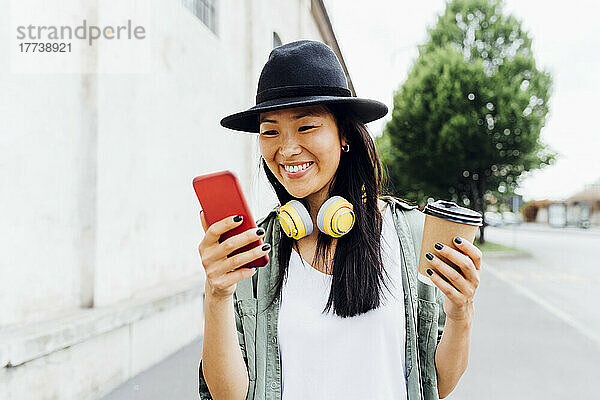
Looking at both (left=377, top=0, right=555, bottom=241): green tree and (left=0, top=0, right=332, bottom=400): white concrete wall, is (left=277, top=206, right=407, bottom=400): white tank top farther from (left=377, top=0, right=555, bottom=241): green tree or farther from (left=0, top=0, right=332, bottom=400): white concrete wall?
(left=377, top=0, right=555, bottom=241): green tree

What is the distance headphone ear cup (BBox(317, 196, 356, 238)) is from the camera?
1.28m

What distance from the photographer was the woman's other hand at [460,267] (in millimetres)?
1078

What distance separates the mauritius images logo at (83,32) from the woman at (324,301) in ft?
10.6

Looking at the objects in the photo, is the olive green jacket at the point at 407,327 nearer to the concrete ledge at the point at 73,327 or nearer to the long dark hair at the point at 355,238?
the long dark hair at the point at 355,238

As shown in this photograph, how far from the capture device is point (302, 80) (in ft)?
4.07

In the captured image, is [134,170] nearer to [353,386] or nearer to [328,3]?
[353,386]

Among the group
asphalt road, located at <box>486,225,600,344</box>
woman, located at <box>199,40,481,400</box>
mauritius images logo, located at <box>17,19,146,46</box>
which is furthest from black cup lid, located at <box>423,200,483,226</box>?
asphalt road, located at <box>486,225,600,344</box>

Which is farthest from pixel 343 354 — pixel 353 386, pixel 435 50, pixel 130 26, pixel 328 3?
pixel 435 50

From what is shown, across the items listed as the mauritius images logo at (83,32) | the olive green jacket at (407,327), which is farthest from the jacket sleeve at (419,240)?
the mauritius images logo at (83,32)

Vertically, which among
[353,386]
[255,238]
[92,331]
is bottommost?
[92,331]

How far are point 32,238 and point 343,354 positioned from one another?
3.28 metres

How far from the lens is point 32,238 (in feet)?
11.9

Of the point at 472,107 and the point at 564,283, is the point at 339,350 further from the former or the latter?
the point at 472,107

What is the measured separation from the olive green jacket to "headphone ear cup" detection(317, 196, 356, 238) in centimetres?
20
